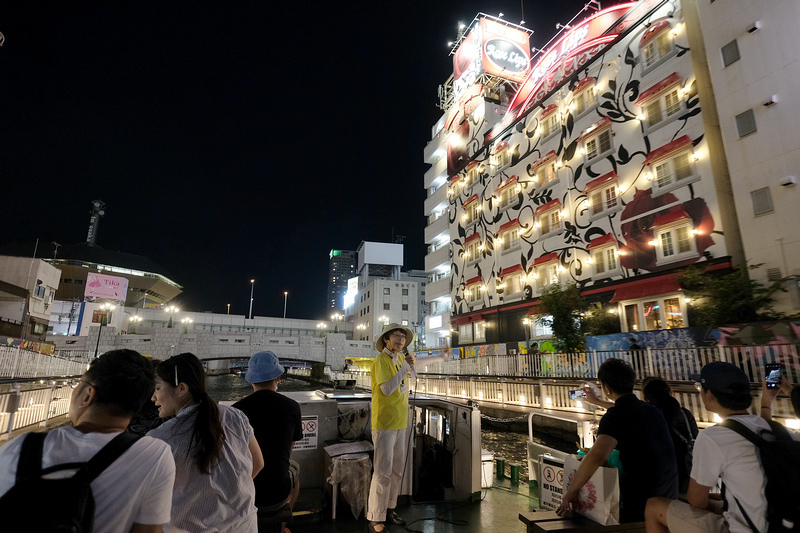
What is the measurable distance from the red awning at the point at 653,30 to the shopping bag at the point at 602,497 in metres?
22.1

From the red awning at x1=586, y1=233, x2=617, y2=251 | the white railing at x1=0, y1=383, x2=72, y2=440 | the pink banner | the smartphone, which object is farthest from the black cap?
the pink banner

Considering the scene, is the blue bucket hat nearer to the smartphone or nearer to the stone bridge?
the smartphone

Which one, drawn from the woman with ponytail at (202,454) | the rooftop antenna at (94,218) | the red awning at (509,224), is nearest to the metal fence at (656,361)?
the woman with ponytail at (202,454)

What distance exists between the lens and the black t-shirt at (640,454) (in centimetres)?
286

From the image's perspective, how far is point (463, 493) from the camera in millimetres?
5367

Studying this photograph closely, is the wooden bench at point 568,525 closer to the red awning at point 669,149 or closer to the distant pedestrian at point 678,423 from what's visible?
the distant pedestrian at point 678,423

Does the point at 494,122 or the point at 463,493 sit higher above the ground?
the point at 494,122

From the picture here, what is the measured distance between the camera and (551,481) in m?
4.25

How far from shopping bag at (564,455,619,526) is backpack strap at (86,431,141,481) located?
114 inches

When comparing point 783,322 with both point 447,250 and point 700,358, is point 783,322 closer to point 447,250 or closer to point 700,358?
point 700,358

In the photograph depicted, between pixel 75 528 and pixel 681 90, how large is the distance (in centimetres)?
2207

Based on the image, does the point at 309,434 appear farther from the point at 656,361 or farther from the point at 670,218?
the point at 670,218

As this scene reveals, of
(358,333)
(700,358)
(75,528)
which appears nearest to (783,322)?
(700,358)

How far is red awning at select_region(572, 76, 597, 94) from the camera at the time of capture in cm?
2156
